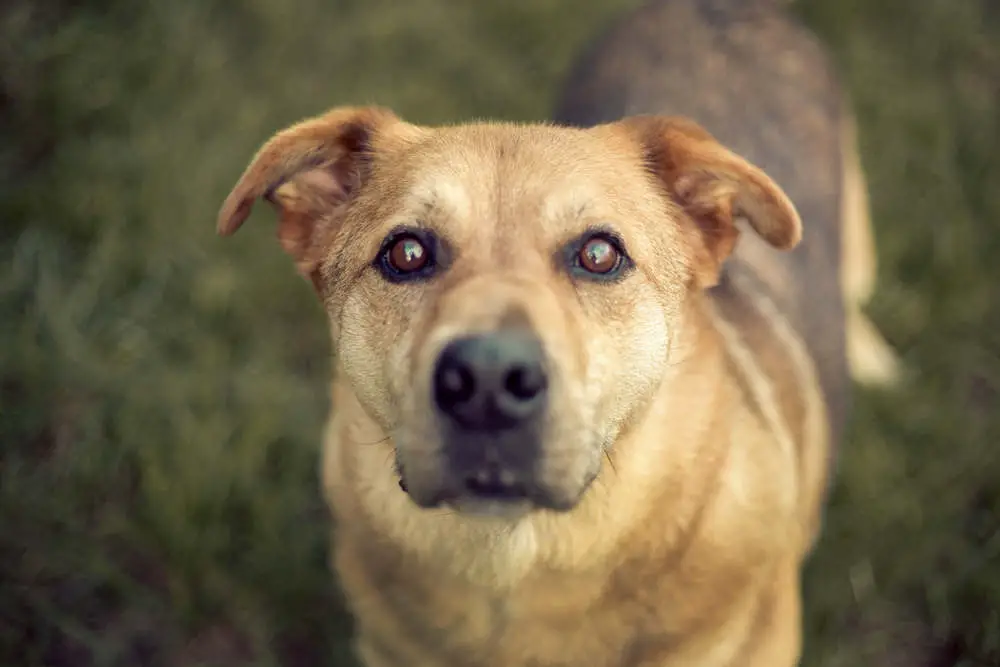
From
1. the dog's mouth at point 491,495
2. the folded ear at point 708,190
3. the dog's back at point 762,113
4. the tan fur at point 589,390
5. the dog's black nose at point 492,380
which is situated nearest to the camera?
the dog's black nose at point 492,380

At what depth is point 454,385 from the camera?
1.71 metres

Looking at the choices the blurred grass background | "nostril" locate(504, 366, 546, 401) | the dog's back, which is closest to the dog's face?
"nostril" locate(504, 366, 546, 401)

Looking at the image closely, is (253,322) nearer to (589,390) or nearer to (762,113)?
(762,113)

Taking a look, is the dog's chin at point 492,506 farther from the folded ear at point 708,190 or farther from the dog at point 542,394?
the folded ear at point 708,190

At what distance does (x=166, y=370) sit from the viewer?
12.0 ft

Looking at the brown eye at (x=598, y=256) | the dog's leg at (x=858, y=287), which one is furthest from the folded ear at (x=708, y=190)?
the dog's leg at (x=858, y=287)

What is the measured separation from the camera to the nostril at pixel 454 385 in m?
1.69

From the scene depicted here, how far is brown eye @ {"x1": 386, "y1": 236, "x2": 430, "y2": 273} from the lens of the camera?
2.08 metres

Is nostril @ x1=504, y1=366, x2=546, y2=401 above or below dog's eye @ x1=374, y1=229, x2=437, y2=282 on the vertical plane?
below

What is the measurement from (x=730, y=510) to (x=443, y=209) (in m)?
1.11

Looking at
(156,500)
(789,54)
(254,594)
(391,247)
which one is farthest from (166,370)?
(789,54)

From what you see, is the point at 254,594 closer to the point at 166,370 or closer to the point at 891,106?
the point at 166,370

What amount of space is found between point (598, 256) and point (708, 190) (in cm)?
45

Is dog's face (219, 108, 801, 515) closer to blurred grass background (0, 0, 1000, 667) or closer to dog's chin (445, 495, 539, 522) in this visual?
dog's chin (445, 495, 539, 522)
